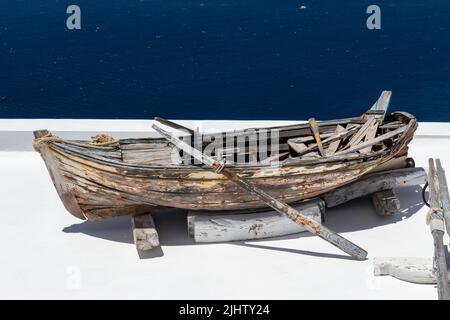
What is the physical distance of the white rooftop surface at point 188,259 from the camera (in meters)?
5.81

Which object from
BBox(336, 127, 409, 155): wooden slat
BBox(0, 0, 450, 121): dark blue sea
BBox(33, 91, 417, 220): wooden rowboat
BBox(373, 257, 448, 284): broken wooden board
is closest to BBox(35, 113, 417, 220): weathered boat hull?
BBox(33, 91, 417, 220): wooden rowboat

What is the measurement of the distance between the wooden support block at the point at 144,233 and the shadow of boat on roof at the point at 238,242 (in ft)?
0.65

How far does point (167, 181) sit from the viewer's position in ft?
20.5

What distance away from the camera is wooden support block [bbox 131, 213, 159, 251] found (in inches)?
247

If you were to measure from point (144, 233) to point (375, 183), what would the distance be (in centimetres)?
226

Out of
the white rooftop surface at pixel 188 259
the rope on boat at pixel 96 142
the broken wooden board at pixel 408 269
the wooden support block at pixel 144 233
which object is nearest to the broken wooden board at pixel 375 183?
the white rooftop surface at pixel 188 259

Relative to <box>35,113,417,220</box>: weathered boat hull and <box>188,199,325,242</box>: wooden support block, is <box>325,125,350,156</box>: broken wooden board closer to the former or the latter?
<box>35,113,417,220</box>: weathered boat hull

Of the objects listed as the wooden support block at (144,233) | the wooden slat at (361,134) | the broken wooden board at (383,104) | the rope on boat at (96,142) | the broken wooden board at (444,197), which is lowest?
the wooden support block at (144,233)

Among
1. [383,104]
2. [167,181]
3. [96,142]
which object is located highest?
[383,104]

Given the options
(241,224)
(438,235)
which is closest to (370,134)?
(241,224)

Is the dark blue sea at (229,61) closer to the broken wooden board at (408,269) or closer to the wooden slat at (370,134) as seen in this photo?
the wooden slat at (370,134)

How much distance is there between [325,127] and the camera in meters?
7.48

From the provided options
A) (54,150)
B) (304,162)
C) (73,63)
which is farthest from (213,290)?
(73,63)

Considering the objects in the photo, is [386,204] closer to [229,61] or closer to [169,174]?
[169,174]
